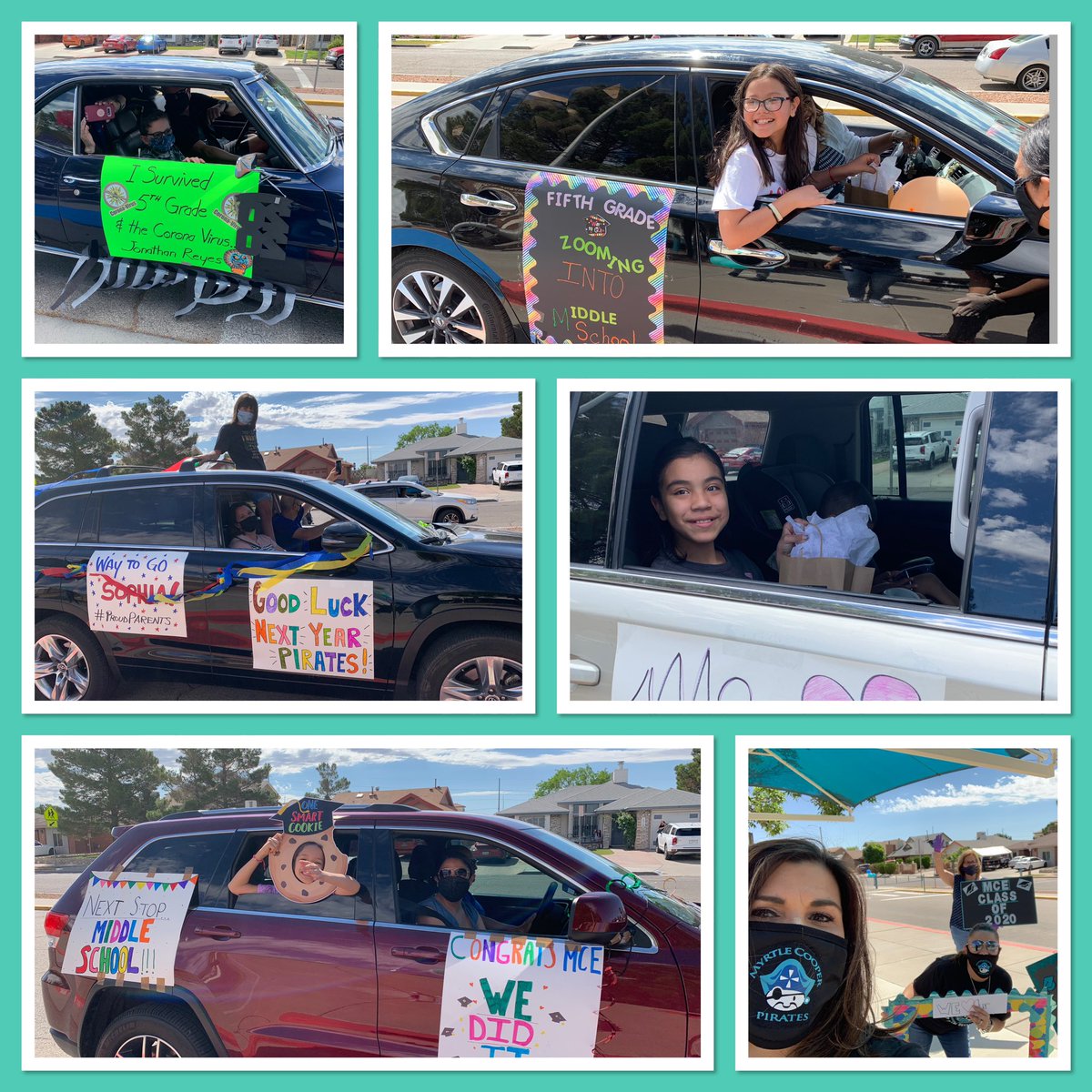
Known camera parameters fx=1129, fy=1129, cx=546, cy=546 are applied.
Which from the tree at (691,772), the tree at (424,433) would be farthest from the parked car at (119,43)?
the tree at (691,772)

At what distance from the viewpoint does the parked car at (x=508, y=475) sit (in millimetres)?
3504

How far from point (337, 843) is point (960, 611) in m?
1.92

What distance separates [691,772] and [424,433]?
1.33 metres

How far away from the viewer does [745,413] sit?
3596 millimetres

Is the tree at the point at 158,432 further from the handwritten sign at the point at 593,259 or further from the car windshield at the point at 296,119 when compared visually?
the handwritten sign at the point at 593,259

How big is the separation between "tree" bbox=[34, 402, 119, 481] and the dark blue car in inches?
24.0

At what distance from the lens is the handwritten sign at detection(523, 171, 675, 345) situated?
3.58m

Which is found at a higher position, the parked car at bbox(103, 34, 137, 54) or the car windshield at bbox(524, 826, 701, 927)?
the parked car at bbox(103, 34, 137, 54)

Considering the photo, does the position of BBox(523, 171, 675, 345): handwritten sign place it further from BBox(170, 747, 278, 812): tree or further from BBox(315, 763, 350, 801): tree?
BBox(170, 747, 278, 812): tree

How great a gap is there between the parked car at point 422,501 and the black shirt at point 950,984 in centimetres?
193

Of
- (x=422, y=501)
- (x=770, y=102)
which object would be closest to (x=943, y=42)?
(x=770, y=102)

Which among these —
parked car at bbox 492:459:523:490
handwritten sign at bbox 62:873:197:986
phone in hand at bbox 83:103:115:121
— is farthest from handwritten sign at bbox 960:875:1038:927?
phone in hand at bbox 83:103:115:121

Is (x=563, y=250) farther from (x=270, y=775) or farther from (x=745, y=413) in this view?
(x=270, y=775)

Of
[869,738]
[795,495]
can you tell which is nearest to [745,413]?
[795,495]
